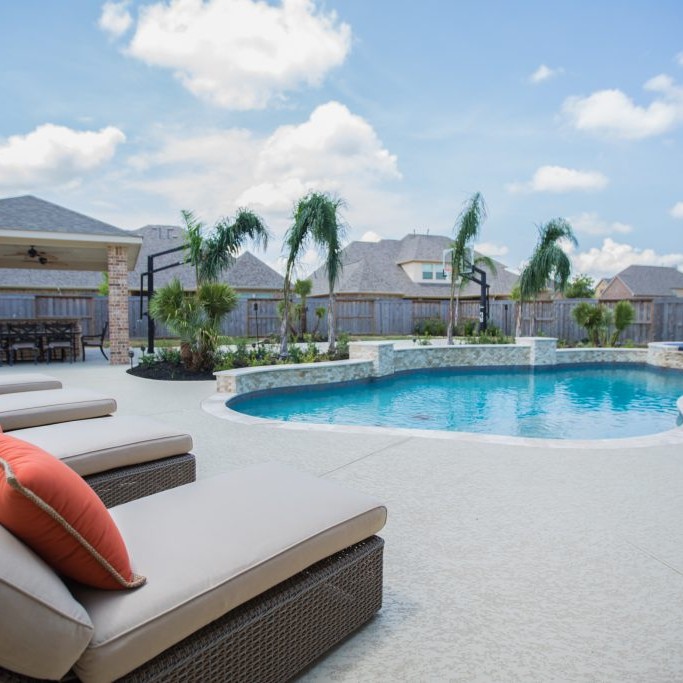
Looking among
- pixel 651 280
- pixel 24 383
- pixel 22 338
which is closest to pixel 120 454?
pixel 24 383

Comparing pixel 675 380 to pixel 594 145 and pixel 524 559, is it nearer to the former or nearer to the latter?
pixel 594 145

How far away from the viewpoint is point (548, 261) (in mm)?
16906

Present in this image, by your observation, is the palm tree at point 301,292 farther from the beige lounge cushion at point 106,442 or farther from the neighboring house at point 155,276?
the beige lounge cushion at point 106,442

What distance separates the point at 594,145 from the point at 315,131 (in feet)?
28.8

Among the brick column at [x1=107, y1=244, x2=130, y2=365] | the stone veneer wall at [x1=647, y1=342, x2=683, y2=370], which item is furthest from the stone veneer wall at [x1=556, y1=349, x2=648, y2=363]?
the brick column at [x1=107, y1=244, x2=130, y2=365]

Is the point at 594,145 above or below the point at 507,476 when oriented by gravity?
above

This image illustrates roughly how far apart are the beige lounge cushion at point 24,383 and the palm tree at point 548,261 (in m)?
15.2

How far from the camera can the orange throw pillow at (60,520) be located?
1.36 metres

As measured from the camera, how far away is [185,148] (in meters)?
14.8

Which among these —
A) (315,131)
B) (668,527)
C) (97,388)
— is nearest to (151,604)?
(668,527)

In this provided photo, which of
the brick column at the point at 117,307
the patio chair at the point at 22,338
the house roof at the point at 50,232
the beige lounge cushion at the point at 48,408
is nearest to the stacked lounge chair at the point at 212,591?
the beige lounge cushion at the point at 48,408

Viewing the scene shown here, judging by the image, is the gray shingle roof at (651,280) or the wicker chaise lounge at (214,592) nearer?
the wicker chaise lounge at (214,592)

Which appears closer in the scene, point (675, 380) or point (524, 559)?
point (524, 559)

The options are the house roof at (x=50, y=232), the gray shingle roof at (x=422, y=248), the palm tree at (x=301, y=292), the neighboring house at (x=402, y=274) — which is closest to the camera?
the house roof at (x=50, y=232)
